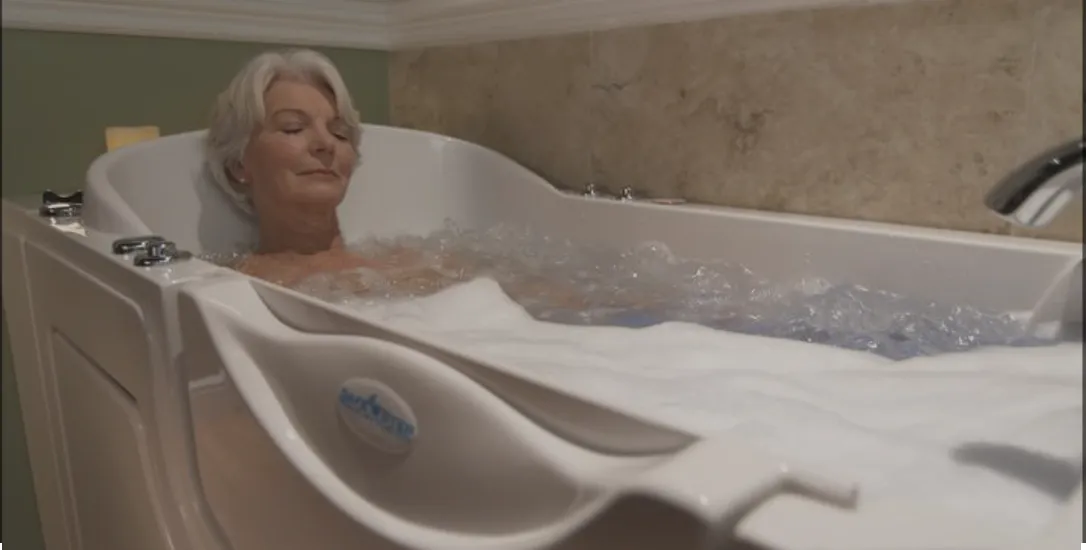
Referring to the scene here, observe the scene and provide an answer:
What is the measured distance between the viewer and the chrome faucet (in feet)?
→ 1.20

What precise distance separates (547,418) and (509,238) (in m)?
1.09

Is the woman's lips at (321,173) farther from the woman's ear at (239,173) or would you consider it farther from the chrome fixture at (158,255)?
the chrome fixture at (158,255)

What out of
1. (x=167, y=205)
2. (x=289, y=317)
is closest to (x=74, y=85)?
(x=167, y=205)

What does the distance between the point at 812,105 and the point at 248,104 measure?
0.96 meters

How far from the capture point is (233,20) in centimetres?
190

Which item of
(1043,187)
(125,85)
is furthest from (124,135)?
(1043,187)

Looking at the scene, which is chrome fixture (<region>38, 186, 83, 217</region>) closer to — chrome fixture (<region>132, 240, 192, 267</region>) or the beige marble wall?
chrome fixture (<region>132, 240, 192, 267</region>)

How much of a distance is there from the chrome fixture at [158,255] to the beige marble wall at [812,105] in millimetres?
898

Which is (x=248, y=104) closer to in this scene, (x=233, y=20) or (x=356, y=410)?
(x=233, y=20)

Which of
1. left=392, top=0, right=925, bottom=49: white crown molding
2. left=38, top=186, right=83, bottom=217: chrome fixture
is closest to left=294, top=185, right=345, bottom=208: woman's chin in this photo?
left=38, top=186, right=83, bottom=217: chrome fixture

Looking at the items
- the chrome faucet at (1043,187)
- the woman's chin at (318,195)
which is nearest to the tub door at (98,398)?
the woman's chin at (318,195)

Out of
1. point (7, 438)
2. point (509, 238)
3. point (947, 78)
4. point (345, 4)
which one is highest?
point (345, 4)

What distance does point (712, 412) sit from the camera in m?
0.67

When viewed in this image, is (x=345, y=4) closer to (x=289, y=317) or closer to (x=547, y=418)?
(x=289, y=317)
